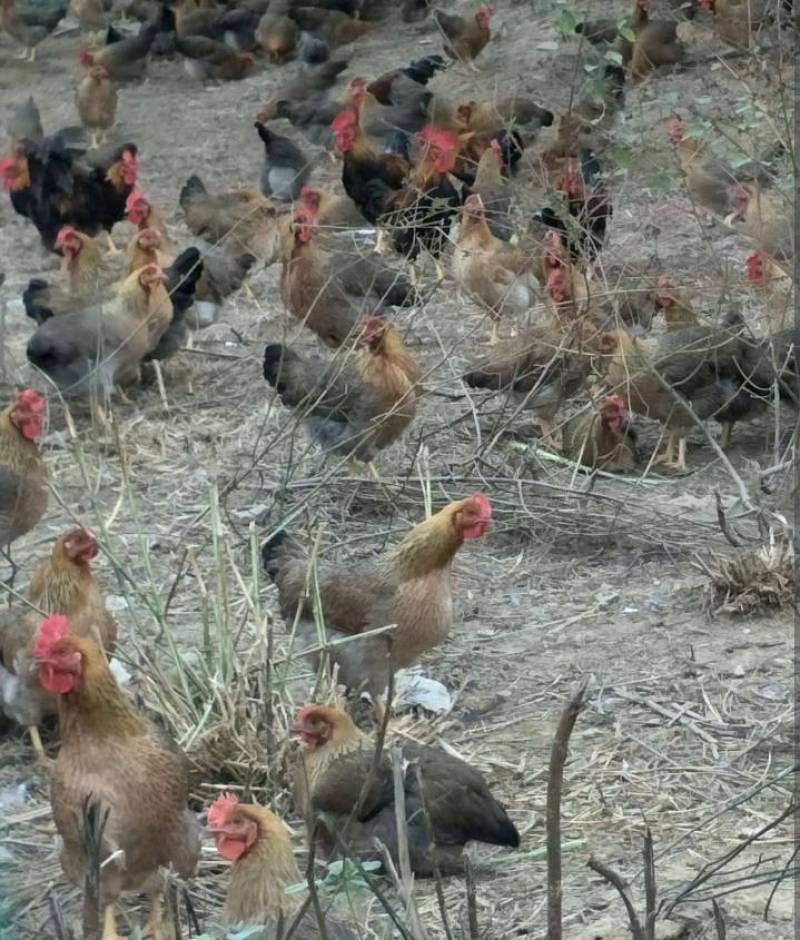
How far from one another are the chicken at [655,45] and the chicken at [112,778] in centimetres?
916

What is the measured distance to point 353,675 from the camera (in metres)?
4.91

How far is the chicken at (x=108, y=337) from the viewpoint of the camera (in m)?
7.33

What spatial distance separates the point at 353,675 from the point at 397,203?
15.0ft

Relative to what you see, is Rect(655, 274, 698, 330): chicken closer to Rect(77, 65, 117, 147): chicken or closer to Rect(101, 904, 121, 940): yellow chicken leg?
Rect(101, 904, 121, 940): yellow chicken leg

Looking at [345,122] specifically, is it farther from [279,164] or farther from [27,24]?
[27,24]

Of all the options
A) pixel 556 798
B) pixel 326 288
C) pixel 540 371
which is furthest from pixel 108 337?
pixel 556 798

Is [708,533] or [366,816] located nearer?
[366,816]

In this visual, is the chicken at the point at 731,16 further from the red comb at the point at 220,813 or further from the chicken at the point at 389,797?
the red comb at the point at 220,813

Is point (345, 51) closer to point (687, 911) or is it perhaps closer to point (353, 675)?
point (353, 675)

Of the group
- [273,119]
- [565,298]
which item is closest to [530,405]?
[565,298]

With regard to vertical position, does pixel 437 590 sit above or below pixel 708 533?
above

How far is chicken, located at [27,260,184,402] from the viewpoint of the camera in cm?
733

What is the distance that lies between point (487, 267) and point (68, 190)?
310 cm

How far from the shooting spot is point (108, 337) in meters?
7.53
